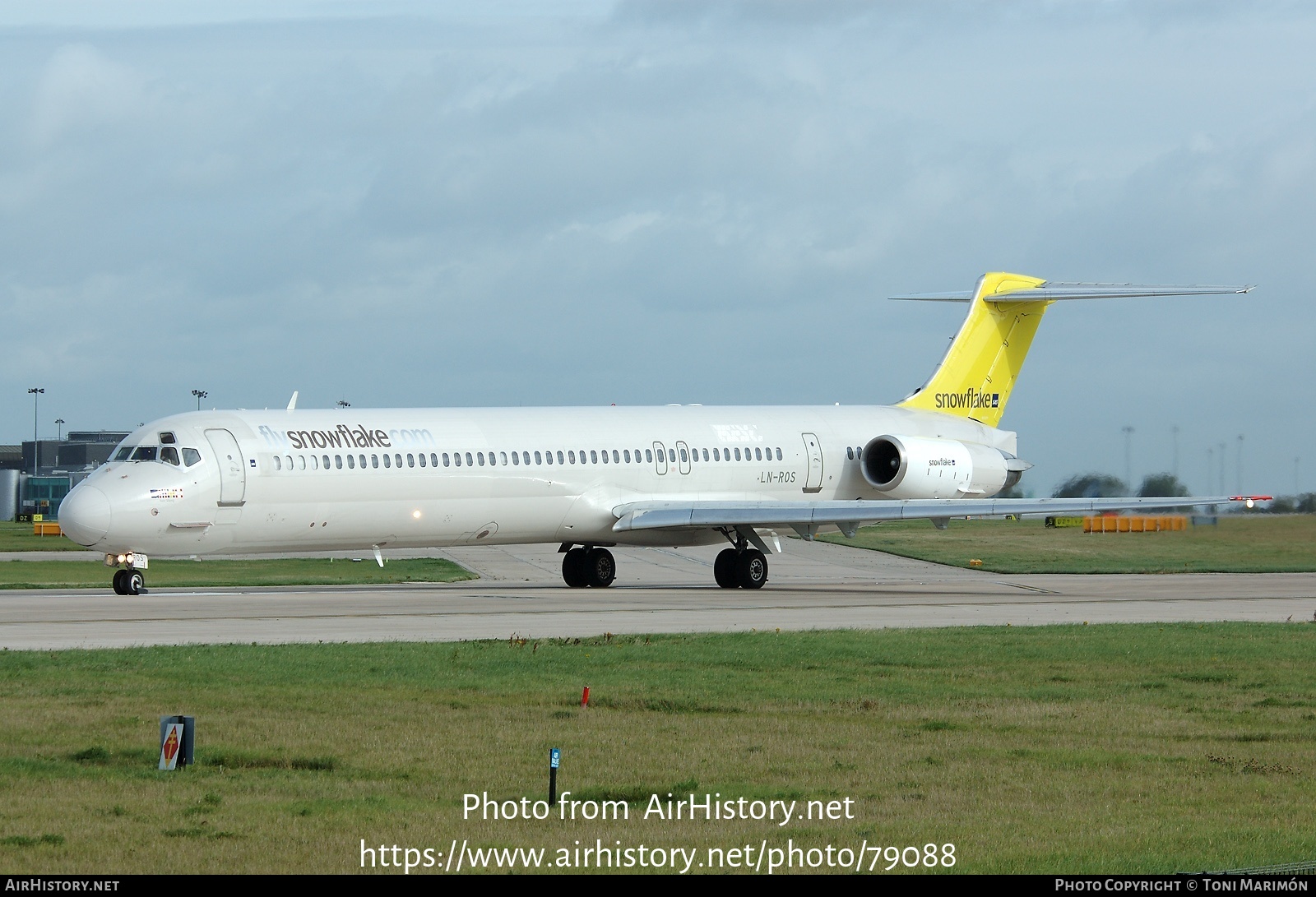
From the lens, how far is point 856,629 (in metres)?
24.6

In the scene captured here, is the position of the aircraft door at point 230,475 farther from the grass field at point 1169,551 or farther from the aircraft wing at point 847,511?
the grass field at point 1169,551

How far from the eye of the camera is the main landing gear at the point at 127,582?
Answer: 108ft

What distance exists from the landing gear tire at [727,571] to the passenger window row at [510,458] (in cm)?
240

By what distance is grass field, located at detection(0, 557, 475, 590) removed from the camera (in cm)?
3988

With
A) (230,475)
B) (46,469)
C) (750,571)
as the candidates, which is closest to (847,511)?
(750,571)

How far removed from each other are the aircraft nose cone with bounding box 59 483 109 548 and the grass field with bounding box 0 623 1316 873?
36.0 feet

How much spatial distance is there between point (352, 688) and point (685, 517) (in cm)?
1918

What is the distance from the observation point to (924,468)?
40.9m

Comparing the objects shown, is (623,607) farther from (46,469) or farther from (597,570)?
(46,469)

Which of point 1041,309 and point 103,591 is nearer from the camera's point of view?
point 103,591

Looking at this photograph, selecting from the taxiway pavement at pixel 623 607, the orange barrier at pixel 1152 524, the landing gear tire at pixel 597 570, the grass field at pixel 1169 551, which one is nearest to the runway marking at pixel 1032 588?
the taxiway pavement at pixel 623 607

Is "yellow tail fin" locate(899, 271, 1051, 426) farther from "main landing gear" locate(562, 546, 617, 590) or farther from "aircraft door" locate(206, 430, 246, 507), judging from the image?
"aircraft door" locate(206, 430, 246, 507)

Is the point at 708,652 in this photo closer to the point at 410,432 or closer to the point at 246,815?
the point at 246,815
